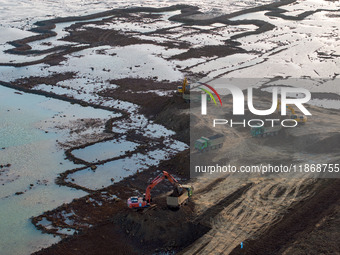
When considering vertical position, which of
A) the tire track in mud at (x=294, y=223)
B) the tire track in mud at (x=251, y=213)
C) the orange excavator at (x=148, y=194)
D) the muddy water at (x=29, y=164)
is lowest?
the muddy water at (x=29, y=164)

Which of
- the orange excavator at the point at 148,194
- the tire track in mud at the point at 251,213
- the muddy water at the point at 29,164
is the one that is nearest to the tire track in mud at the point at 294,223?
the tire track in mud at the point at 251,213

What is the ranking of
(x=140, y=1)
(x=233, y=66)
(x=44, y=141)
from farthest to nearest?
1. (x=140, y=1)
2. (x=233, y=66)
3. (x=44, y=141)

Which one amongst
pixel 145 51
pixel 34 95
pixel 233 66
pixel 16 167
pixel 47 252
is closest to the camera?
pixel 47 252

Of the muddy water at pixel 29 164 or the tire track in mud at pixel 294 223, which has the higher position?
the tire track in mud at pixel 294 223

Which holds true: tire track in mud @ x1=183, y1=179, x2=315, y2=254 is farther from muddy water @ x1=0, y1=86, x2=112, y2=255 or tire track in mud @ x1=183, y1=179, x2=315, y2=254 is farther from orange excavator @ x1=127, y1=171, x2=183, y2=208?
muddy water @ x1=0, y1=86, x2=112, y2=255

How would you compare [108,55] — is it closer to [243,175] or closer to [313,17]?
[243,175]

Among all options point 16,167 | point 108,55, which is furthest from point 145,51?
point 16,167

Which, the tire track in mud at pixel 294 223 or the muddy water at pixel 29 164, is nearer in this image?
the tire track in mud at pixel 294 223

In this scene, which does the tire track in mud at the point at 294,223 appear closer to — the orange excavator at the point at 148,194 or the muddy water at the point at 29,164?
the orange excavator at the point at 148,194
